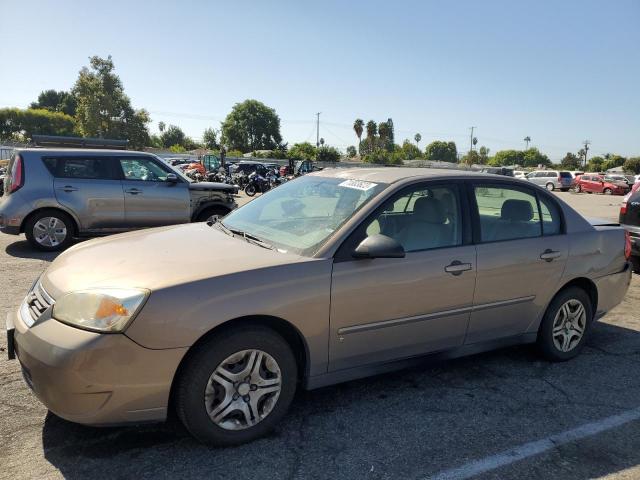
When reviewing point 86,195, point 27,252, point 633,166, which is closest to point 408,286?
point 86,195

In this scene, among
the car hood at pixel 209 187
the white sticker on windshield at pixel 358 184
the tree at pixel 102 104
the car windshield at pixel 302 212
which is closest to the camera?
the car windshield at pixel 302 212

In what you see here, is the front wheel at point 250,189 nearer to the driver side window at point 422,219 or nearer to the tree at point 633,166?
the driver side window at point 422,219

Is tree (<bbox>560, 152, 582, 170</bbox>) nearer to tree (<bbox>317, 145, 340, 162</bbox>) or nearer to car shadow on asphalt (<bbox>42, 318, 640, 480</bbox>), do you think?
tree (<bbox>317, 145, 340, 162</bbox>)

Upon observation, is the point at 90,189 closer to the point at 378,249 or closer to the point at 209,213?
the point at 209,213

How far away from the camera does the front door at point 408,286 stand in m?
3.03

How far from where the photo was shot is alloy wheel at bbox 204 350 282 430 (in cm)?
268

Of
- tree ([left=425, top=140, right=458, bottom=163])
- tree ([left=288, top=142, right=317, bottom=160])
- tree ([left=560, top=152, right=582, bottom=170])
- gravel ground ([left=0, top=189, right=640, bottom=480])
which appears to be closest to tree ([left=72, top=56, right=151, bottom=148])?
tree ([left=288, top=142, right=317, bottom=160])

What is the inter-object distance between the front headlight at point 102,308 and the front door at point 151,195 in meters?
6.24

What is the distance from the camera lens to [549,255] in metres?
3.91

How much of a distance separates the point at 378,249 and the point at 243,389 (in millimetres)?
1105

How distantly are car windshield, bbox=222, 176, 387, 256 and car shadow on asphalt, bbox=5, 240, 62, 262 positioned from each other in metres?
4.81

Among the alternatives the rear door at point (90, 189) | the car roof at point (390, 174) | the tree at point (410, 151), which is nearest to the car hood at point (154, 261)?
the car roof at point (390, 174)

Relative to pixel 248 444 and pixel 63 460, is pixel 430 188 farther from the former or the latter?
pixel 63 460

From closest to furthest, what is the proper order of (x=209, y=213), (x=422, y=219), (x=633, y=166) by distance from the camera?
(x=422, y=219) < (x=209, y=213) < (x=633, y=166)
